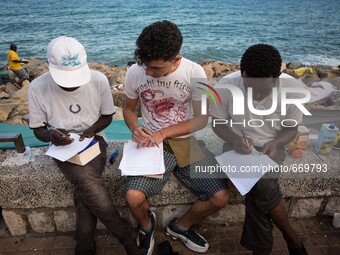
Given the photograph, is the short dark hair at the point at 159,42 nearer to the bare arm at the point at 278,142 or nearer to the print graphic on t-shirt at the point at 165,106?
the print graphic on t-shirt at the point at 165,106

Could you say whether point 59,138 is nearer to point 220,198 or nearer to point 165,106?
point 165,106

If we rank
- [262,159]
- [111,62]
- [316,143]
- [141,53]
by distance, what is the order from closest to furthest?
[141,53]
[262,159]
[316,143]
[111,62]

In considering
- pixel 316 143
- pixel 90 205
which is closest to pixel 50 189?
pixel 90 205

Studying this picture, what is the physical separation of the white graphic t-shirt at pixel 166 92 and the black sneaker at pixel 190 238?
3.07 feet

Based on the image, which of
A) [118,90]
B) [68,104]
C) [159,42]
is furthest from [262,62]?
[118,90]

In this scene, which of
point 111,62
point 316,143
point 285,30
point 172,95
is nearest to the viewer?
point 172,95

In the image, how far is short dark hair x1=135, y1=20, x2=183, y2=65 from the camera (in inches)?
84.0

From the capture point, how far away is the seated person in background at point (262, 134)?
2207 millimetres

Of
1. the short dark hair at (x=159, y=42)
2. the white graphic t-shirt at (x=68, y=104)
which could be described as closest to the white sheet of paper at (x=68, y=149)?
the white graphic t-shirt at (x=68, y=104)

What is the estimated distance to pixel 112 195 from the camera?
2.55 meters

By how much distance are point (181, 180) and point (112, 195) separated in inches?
24.6

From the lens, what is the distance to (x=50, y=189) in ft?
8.11

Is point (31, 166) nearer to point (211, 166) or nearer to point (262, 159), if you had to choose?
point (211, 166)

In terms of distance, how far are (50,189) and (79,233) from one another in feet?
1.50
